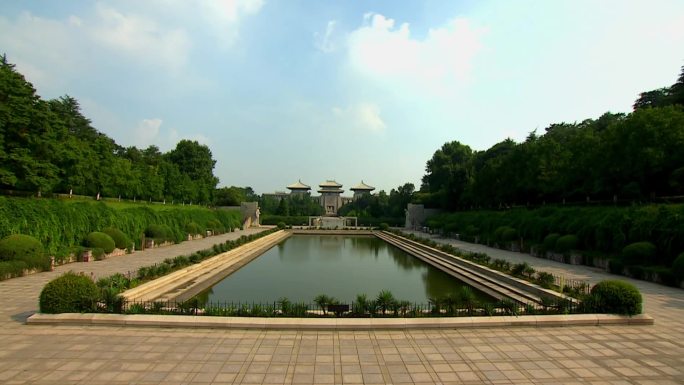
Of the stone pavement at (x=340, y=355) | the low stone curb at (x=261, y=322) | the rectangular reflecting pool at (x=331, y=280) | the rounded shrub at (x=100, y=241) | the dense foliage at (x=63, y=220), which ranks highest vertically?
the dense foliage at (x=63, y=220)

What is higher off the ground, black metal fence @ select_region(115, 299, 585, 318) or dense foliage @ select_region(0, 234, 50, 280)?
dense foliage @ select_region(0, 234, 50, 280)

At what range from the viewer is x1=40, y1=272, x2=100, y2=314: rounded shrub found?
269 inches

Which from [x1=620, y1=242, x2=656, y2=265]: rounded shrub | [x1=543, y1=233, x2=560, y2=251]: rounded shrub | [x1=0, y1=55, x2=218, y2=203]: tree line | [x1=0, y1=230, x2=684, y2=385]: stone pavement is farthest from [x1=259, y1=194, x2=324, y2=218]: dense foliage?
[x1=0, y1=230, x2=684, y2=385]: stone pavement

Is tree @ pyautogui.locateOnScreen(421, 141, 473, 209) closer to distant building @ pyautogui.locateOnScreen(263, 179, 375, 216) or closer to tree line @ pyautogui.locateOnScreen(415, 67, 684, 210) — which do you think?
tree line @ pyautogui.locateOnScreen(415, 67, 684, 210)

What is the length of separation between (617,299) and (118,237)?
18.6 metres

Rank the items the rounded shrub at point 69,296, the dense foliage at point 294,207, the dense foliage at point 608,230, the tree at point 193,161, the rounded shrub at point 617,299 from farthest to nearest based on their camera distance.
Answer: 1. the dense foliage at point 294,207
2. the tree at point 193,161
3. the dense foliage at point 608,230
4. the rounded shrub at point 617,299
5. the rounded shrub at point 69,296

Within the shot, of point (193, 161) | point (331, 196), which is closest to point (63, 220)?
point (193, 161)

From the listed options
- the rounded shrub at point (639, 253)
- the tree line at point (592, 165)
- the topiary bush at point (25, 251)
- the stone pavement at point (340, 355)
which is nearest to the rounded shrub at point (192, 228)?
the topiary bush at point (25, 251)

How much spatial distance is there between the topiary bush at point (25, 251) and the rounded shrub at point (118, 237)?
4.75 meters

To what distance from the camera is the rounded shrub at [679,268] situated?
11.0 m

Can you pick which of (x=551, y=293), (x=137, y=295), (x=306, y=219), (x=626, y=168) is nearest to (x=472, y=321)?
(x=551, y=293)

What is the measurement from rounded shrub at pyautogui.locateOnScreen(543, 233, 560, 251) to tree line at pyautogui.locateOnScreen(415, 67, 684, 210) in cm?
411

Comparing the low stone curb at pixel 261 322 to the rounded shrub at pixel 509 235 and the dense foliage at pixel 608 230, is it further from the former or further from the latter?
the rounded shrub at pixel 509 235

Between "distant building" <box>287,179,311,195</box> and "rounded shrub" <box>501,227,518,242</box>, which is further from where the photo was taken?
"distant building" <box>287,179,311,195</box>
